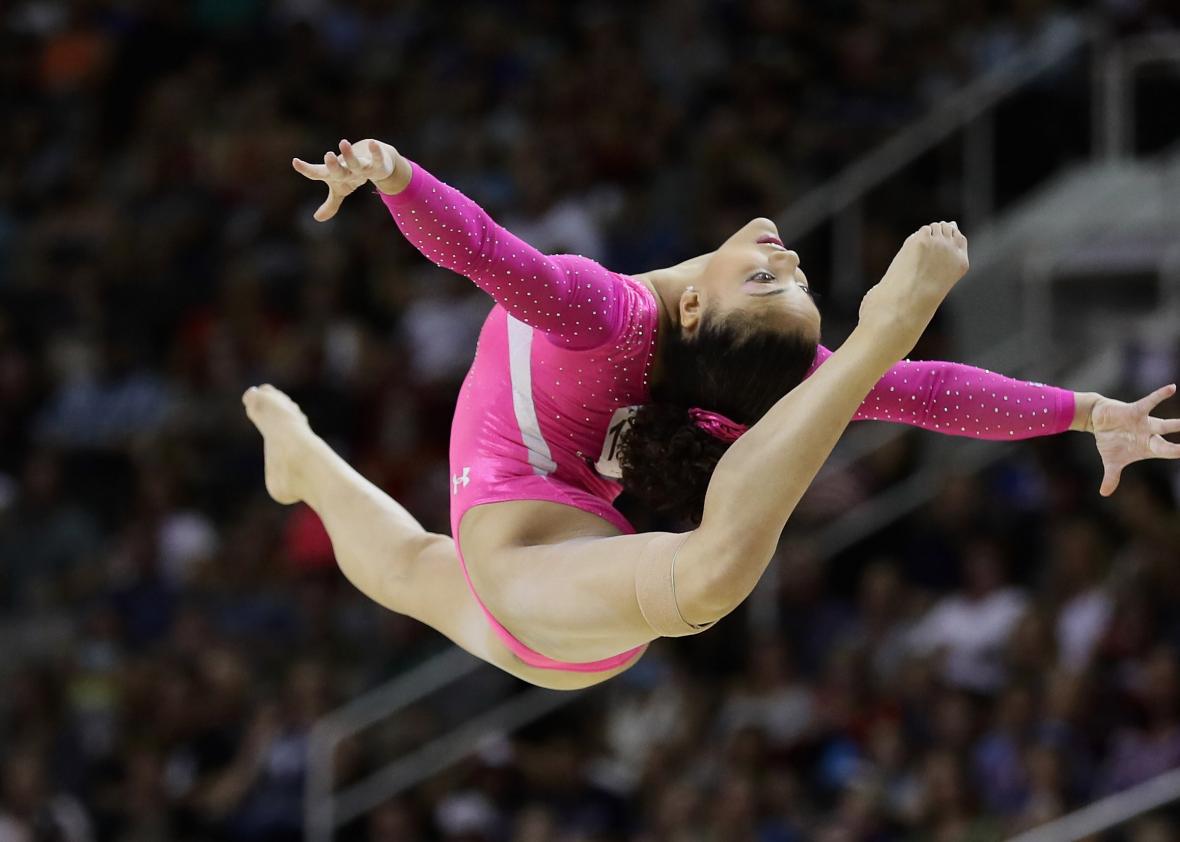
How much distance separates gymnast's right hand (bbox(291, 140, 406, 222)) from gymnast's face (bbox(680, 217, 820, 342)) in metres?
0.70

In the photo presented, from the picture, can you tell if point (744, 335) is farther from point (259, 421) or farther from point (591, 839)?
point (591, 839)

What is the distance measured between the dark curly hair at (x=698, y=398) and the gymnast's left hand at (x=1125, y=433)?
611 mm

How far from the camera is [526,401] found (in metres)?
3.94

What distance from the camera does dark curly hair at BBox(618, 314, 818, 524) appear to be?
360 cm

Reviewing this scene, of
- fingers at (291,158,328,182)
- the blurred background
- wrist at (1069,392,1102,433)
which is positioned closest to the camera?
fingers at (291,158,328,182)

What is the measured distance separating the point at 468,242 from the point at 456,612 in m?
1.09

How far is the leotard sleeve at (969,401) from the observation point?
12.6 feet

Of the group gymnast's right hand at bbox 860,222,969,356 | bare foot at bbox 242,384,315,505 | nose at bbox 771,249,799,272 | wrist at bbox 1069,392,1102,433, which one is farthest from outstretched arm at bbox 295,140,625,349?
bare foot at bbox 242,384,315,505

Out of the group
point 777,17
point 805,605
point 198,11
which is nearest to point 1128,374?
point 805,605

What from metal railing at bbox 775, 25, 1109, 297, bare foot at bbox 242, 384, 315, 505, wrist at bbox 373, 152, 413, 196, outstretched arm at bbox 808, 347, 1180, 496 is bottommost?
outstretched arm at bbox 808, 347, 1180, 496

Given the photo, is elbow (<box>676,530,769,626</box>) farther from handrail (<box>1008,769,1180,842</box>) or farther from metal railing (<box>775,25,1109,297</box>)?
metal railing (<box>775,25,1109,297</box>)

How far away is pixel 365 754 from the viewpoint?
7.52 meters

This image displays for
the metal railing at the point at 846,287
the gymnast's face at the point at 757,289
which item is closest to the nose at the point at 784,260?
the gymnast's face at the point at 757,289

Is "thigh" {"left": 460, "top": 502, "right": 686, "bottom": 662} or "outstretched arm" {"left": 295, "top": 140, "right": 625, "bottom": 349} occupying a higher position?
"outstretched arm" {"left": 295, "top": 140, "right": 625, "bottom": 349}
